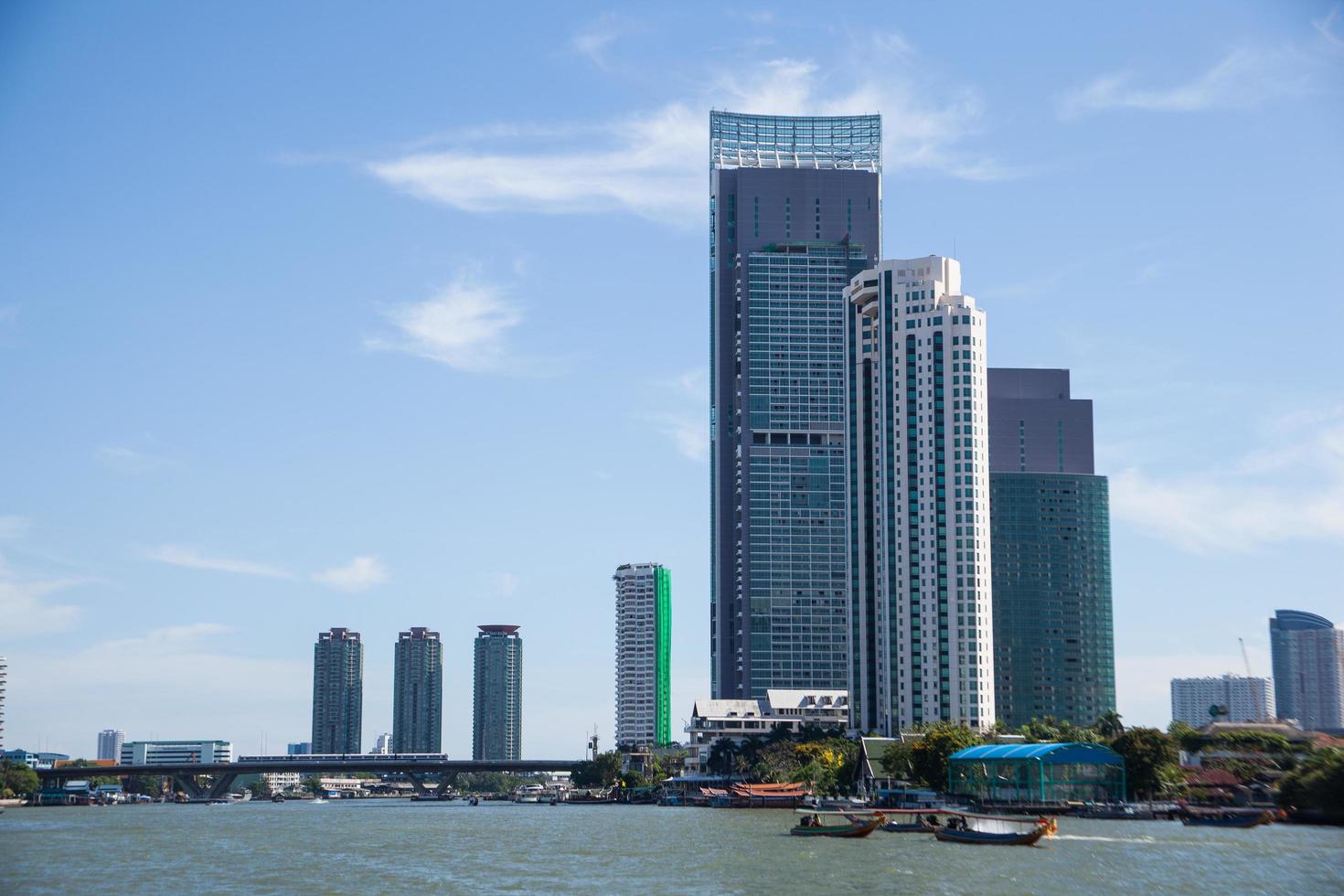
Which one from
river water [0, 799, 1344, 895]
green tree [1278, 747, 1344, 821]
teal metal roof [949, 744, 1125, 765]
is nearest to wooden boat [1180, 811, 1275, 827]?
river water [0, 799, 1344, 895]

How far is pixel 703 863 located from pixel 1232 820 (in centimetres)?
6395

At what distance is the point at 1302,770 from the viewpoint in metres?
173

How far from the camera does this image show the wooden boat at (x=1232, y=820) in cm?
15500

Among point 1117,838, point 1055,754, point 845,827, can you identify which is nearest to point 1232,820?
point 1117,838

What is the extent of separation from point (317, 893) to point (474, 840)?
6564 centimetres

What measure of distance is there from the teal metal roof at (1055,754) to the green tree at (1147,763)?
364 centimetres

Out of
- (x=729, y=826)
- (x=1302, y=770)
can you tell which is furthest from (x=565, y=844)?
(x=1302, y=770)

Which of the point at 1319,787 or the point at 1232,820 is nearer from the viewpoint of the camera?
the point at 1232,820

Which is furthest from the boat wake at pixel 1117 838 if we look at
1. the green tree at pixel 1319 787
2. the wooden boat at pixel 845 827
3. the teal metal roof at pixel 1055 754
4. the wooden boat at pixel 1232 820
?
the teal metal roof at pixel 1055 754

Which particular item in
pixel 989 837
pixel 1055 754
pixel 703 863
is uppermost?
pixel 1055 754

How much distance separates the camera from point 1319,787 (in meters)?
160

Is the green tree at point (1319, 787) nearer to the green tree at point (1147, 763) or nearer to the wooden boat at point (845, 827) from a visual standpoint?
the green tree at point (1147, 763)

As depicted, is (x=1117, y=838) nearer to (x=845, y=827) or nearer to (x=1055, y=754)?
(x=845, y=827)

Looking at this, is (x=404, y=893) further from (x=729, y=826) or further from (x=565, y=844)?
(x=729, y=826)
